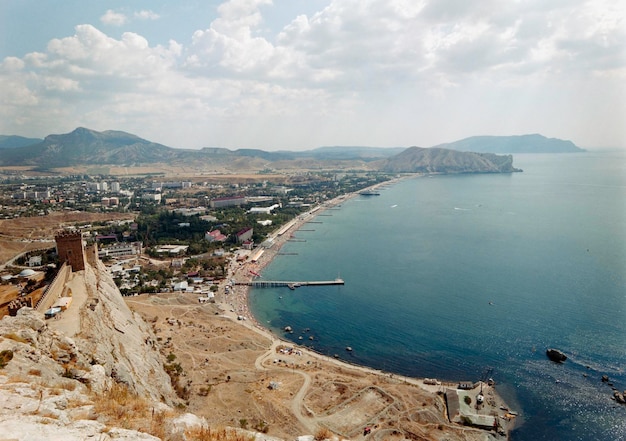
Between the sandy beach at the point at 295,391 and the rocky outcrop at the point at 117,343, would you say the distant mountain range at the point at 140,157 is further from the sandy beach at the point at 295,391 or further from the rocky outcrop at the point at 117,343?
the rocky outcrop at the point at 117,343

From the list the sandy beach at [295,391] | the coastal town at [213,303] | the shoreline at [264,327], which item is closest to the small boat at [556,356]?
the coastal town at [213,303]

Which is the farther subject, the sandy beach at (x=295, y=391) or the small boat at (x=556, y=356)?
the small boat at (x=556, y=356)

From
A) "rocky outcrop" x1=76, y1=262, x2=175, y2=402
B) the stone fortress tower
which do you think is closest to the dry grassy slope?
the stone fortress tower

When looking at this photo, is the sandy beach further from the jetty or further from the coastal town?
the jetty

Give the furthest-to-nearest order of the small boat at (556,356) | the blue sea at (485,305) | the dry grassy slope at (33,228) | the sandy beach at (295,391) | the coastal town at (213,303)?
the dry grassy slope at (33,228)
the small boat at (556,356)
the blue sea at (485,305)
the coastal town at (213,303)
the sandy beach at (295,391)

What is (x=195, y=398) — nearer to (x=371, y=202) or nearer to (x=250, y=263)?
(x=250, y=263)

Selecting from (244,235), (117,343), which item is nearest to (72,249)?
(117,343)

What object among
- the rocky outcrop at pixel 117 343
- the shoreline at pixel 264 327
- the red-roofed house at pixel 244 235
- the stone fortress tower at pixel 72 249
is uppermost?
the stone fortress tower at pixel 72 249
